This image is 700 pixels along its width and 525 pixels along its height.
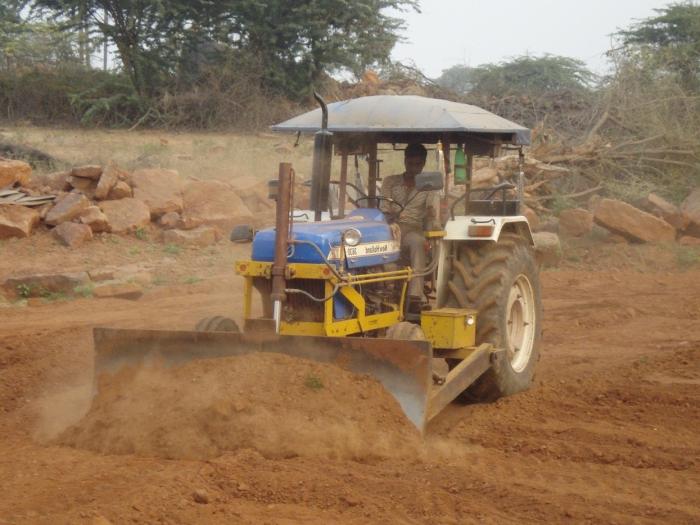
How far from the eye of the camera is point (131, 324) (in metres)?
9.80

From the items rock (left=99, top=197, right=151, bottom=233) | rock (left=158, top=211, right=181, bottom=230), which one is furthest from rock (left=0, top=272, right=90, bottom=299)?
rock (left=158, top=211, right=181, bottom=230)

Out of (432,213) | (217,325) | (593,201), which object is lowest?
(593,201)

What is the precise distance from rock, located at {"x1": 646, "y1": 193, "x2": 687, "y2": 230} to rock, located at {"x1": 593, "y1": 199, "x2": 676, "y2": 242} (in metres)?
0.33

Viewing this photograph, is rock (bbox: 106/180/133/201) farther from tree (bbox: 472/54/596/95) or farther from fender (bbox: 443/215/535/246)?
tree (bbox: 472/54/596/95)

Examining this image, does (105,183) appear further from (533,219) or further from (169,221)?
(533,219)

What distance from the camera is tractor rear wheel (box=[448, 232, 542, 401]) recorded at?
701 centimetres

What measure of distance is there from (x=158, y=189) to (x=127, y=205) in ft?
2.48

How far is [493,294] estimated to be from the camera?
23.1 ft

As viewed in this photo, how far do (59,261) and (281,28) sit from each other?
41.7 ft

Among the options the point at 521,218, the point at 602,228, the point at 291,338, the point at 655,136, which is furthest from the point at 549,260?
the point at 291,338

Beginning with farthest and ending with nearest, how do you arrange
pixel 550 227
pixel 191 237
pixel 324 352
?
pixel 550 227
pixel 191 237
pixel 324 352

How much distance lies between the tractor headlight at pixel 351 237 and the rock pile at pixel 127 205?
7389 mm

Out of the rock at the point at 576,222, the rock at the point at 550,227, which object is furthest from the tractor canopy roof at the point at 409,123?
the rock at the point at 550,227

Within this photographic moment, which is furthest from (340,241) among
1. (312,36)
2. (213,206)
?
(312,36)
